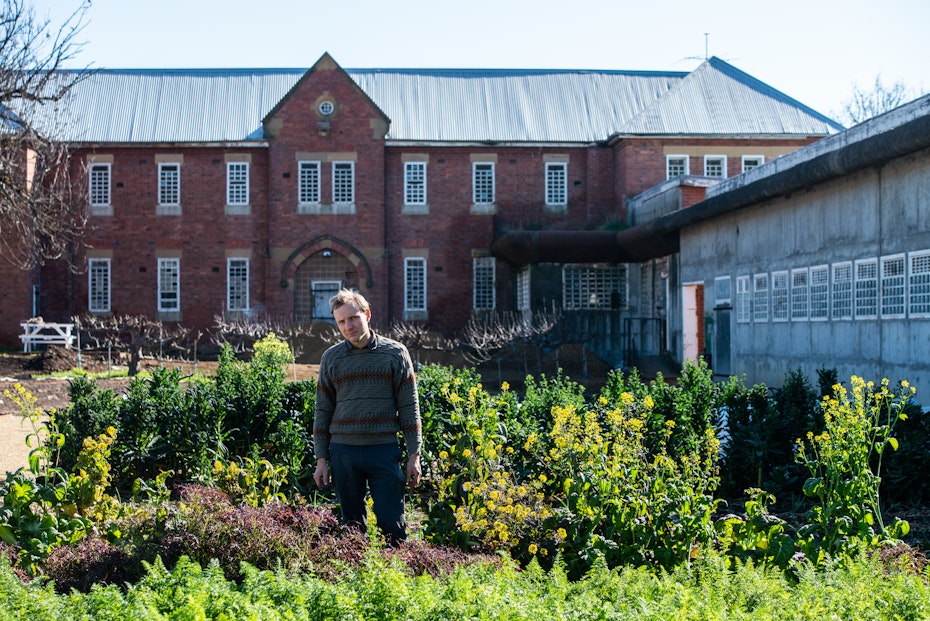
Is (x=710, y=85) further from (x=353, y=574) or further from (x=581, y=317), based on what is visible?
(x=353, y=574)

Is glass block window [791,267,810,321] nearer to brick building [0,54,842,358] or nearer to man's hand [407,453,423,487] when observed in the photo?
brick building [0,54,842,358]

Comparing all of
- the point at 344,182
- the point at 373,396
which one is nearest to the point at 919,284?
the point at 373,396

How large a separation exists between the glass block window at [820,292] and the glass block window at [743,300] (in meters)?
2.84

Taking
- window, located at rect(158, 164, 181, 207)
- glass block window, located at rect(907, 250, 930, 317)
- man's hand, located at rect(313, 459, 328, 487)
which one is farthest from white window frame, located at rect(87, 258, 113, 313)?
man's hand, located at rect(313, 459, 328, 487)

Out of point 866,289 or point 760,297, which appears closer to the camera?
point 866,289

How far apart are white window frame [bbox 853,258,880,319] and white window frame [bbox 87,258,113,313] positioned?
25454mm

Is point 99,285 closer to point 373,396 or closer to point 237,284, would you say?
point 237,284

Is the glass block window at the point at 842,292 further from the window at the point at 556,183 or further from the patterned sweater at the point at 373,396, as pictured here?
the window at the point at 556,183

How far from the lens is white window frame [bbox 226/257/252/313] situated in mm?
36000

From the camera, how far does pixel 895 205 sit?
16594 mm

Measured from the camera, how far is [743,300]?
2286cm

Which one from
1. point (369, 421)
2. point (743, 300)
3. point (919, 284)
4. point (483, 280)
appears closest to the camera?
point (369, 421)

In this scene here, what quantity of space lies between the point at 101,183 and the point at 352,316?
105 ft

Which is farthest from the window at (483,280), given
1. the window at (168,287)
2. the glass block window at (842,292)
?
the glass block window at (842,292)
